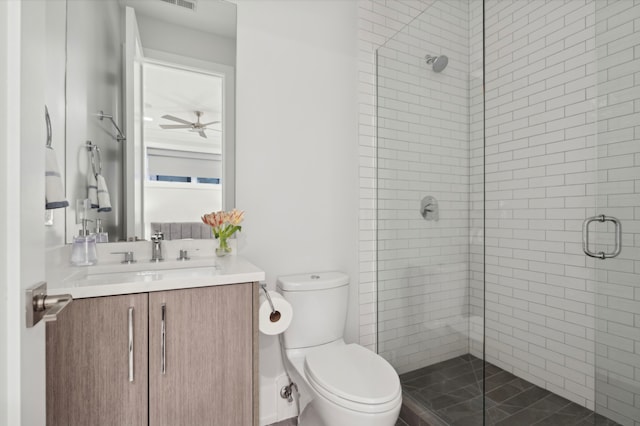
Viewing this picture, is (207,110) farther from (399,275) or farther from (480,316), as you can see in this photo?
(480,316)

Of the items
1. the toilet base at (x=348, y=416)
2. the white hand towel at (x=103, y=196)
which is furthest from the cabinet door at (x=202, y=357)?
the white hand towel at (x=103, y=196)

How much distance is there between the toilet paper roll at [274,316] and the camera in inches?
56.9

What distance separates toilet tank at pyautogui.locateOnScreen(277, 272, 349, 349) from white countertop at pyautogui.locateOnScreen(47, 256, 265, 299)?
1.16 feet

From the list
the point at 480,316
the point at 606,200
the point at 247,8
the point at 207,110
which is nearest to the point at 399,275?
the point at 480,316

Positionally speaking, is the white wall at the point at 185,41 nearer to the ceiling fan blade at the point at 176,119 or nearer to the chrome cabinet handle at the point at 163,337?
the ceiling fan blade at the point at 176,119

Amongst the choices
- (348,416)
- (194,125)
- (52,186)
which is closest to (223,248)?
(194,125)

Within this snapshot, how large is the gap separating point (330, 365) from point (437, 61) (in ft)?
5.71

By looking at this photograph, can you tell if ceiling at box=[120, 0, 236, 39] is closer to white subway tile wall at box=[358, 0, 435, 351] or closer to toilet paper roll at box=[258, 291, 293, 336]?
white subway tile wall at box=[358, 0, 435, 351]

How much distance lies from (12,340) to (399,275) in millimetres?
1812

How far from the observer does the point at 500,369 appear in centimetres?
211

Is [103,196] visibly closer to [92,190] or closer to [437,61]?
[92,190]

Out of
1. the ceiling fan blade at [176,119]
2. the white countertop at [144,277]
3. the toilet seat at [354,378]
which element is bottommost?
the toilet seat at [354,378]

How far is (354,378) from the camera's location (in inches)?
53.6

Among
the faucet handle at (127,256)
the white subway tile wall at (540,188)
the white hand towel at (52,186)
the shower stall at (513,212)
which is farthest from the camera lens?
the white subway tile wall at (540,188)
